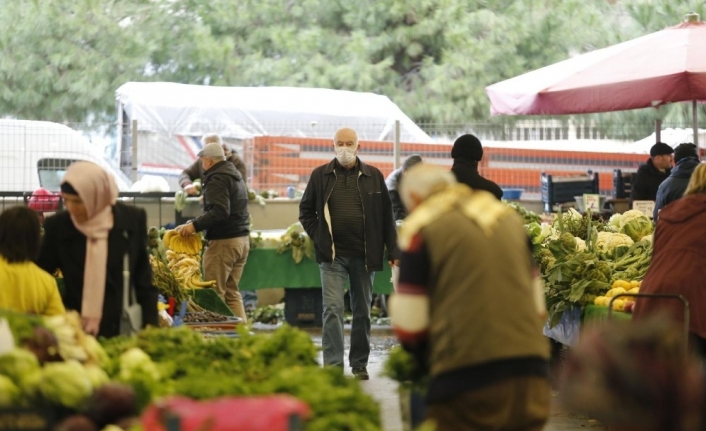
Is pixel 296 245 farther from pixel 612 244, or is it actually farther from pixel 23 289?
pixel 23 289

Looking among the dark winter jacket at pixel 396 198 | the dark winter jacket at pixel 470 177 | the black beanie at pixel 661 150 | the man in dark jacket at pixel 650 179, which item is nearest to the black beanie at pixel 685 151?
the black beanie at pixel 661 150

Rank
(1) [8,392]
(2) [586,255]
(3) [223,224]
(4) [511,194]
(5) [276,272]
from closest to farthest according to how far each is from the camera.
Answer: (1) [8,392]
(2) [586,255]
(3) [223,224]
(5) [276,272]
(4) [511,194]

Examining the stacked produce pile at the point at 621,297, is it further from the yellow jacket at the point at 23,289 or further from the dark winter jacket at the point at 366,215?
the yellow jacket at the point at 23,289

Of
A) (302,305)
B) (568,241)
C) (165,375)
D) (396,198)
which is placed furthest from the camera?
(302,305)

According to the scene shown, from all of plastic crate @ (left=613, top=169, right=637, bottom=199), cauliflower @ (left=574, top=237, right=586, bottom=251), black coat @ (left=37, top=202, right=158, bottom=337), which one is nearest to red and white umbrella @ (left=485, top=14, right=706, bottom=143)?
cauliflower @ (left=574, top=237, right=586, bottom=251)

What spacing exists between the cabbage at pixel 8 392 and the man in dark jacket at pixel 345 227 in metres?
5.19

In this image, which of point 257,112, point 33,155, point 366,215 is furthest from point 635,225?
point 257,112

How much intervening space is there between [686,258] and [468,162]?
2225 mm

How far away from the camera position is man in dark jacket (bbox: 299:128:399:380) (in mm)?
9570

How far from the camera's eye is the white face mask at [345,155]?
9.57m

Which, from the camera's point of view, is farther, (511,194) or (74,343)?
(511,194)

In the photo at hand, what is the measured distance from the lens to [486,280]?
446 centimetres

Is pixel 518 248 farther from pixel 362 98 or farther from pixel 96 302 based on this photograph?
pixel 362 98

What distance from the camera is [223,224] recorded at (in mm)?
11359
